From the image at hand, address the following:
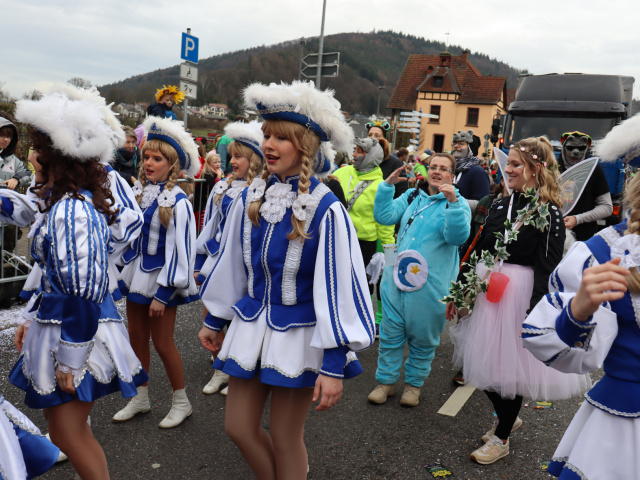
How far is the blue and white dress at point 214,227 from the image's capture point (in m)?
4.19

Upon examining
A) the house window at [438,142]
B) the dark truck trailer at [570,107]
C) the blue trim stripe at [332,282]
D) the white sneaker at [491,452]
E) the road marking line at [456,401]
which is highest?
the house window at [438,142]

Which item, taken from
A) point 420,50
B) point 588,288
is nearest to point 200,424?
point 588,288

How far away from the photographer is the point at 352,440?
3666 millimetres

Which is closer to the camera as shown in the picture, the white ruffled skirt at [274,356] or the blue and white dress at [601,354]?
the blue and white dress at [601,354]

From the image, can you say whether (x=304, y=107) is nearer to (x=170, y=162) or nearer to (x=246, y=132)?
(x=170, y=162)

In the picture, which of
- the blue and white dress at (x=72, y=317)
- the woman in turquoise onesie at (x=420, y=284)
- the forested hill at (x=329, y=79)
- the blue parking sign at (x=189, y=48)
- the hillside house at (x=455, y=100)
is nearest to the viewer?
the blue and white dress at (x=72, y=317)

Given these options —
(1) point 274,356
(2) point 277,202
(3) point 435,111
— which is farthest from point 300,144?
(3) point 435,111

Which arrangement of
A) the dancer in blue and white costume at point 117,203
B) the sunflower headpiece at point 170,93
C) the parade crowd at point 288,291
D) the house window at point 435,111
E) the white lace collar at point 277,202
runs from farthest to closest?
the house window at point 435,111 < the sunflower headpiece at point 170,93 < the dancer in blue and white costume at point 117,203 < the white lace collar at point 277,202 < the parade crowd at point 288,291

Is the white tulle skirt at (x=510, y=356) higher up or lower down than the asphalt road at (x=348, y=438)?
higher up

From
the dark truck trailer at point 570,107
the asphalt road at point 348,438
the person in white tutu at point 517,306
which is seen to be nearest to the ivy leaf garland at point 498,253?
the person in white tutu at point 517,306

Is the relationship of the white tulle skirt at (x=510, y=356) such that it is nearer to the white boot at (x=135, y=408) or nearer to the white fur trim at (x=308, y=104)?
the white fur trim at (x=308, y=104)

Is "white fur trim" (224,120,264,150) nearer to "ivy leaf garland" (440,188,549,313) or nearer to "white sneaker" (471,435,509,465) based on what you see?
"ivy leaf garland" (440,188,549,313)

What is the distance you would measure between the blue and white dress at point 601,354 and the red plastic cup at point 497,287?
1.65 meters

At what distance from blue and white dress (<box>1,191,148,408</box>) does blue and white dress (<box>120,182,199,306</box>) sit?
1006 mm
